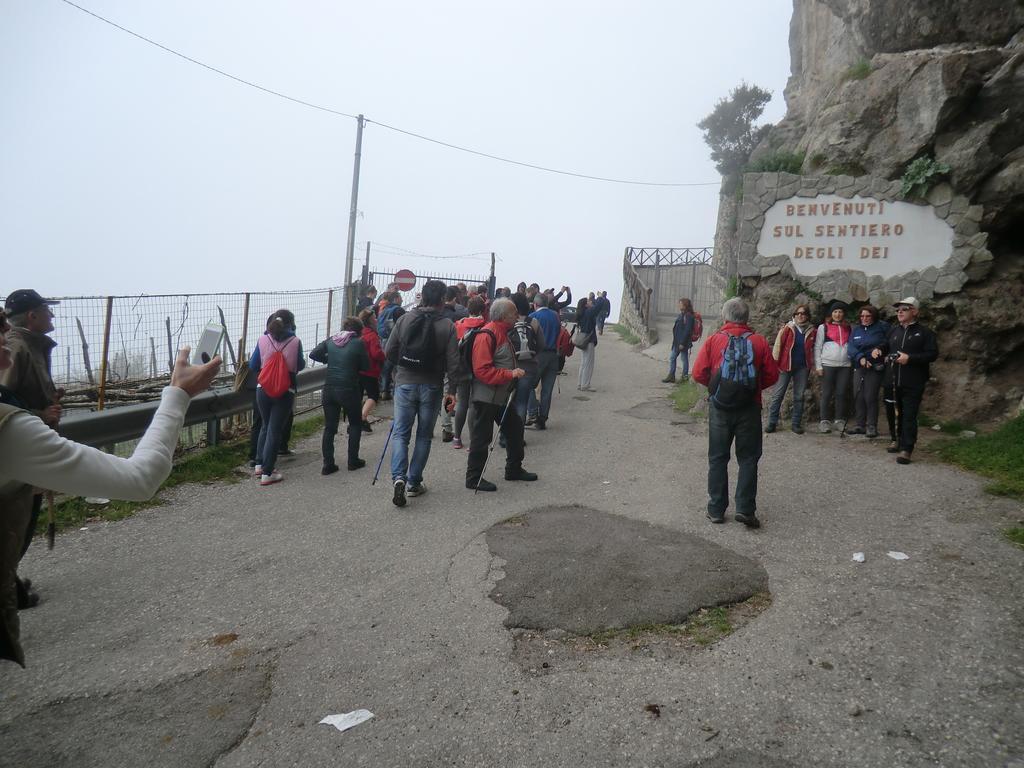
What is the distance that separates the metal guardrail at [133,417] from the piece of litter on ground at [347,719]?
315 cm

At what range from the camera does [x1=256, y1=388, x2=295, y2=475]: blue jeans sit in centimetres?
738

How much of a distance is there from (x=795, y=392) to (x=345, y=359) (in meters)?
5.98

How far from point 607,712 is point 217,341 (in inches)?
155

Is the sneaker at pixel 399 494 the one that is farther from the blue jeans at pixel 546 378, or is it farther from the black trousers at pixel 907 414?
the black trousers at pixel 907 414

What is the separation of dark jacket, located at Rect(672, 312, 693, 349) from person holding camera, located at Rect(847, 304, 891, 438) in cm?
534

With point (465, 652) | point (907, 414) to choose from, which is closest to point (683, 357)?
point (907, 414)

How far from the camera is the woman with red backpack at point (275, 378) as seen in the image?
23.9 feet

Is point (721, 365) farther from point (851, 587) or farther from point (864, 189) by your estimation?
point (864, 189)

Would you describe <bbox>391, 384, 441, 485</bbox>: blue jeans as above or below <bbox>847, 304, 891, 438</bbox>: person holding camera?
below

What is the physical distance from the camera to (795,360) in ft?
30.6

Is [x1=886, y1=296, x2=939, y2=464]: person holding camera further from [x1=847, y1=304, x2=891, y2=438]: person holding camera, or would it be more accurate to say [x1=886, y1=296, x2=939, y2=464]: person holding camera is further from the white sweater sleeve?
the white sweater sleeve

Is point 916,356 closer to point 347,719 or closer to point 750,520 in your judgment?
point 750,520

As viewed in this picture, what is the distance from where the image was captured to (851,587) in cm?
459

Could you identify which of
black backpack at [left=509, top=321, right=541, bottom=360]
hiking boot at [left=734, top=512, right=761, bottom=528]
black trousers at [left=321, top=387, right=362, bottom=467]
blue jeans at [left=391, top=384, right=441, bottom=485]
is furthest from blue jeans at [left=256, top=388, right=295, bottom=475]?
hiking boot at [left=734, top=512, right=761, bottom=528]
